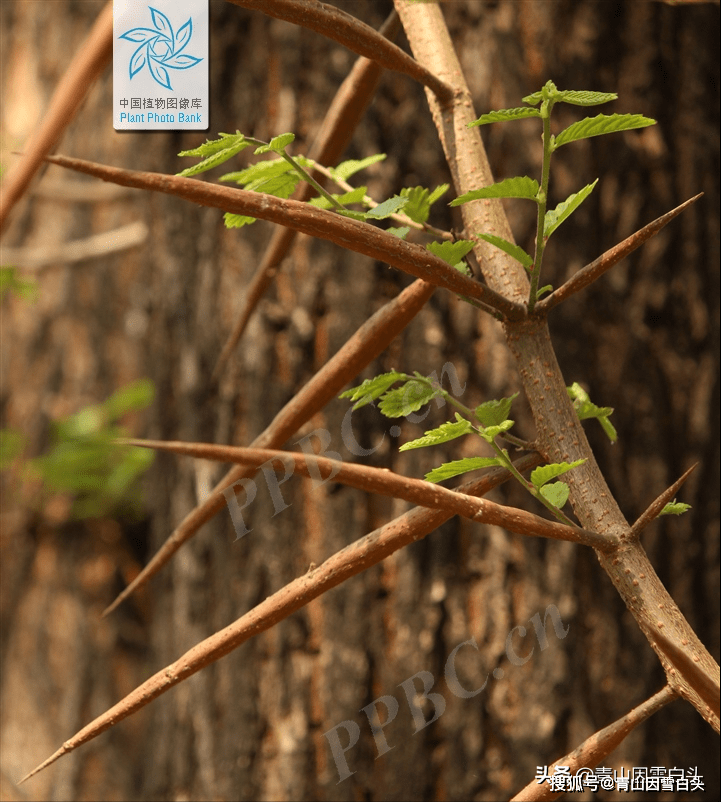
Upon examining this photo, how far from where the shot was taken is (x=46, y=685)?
0.85 m

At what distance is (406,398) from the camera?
210mm

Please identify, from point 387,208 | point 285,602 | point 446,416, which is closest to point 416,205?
point 387,208

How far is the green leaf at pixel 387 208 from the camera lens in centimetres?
19

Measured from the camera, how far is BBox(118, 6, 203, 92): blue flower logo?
0.30 metres

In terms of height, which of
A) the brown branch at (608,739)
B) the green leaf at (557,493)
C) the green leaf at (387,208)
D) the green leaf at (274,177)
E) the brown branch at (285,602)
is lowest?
the brown branch at (608,739)

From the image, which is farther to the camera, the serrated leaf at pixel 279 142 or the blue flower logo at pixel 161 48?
the blue flower logo at pixel 161 48

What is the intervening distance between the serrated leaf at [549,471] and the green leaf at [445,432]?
19mm

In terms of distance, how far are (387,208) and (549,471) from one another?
0.28 ft

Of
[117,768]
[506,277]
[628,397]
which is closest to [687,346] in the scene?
[628,397]

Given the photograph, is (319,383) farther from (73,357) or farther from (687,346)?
(73,357)
